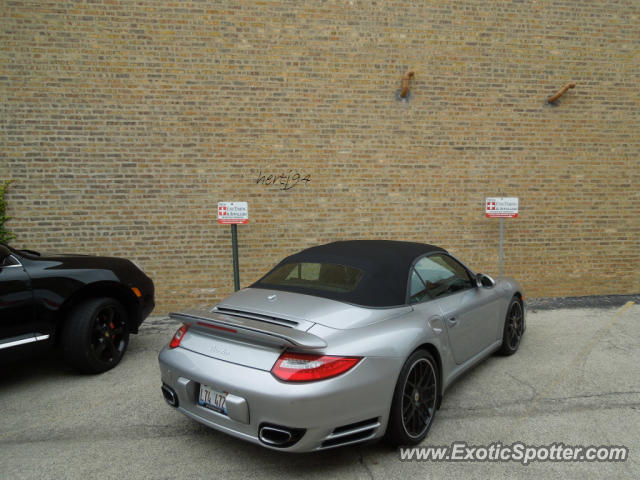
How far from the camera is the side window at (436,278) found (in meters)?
3.13

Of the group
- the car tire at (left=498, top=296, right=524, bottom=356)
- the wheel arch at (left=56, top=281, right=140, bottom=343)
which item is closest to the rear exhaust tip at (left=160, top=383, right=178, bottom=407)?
the wheel arch at (left=56, top=281, right=140, bottom=343)

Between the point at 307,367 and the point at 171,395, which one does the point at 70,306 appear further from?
the point at 307,367

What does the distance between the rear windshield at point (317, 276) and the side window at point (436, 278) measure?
0.48 meters

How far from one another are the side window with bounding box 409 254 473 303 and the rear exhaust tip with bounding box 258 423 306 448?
4.21 feet

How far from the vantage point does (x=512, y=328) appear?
434 centimetres

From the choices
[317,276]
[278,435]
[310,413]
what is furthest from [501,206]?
[278,435]

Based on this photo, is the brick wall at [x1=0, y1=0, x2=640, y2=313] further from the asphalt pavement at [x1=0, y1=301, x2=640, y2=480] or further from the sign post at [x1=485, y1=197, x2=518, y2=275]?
the asphalt pavement at [x1=0, y1=301, x2=640, y2=480]

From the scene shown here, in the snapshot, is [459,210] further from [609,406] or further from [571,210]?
[609,406]

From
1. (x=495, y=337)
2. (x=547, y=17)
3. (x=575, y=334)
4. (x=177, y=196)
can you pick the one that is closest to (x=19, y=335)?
(x=177, y=196)

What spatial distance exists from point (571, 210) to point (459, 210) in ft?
7.06

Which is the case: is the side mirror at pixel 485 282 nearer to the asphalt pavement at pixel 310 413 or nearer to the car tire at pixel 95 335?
the asphalt pavement at pixel 310 413

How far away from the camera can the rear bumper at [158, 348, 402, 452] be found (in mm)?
2158

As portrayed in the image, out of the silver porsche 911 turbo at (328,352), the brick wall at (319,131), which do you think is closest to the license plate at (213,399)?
the silver porsche 911 turbo at (328,352)

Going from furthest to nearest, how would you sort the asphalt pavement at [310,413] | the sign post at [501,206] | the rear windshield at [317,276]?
the sign post at [501,206] < the rear windshield at [317,276] < the asphalt pavement at [310,413]
